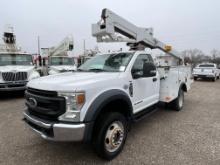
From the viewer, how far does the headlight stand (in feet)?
7.76

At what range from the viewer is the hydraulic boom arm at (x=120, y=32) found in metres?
3.76

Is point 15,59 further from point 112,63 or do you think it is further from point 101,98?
point 101,98

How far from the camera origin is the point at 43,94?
2.63 meters

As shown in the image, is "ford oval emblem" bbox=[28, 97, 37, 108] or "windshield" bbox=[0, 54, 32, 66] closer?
"ford oval emblem" bbox=[28, 97, 37, 108]

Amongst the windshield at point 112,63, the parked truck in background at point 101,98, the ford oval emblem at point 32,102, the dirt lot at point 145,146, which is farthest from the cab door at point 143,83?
the ford oval emblem at point 32,102

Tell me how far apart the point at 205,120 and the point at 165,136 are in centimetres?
177

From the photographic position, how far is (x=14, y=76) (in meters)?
7.42

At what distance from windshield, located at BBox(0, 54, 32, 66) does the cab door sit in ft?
22.5

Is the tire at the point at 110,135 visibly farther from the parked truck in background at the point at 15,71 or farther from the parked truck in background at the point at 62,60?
the parked truck in background at the point at 62,60

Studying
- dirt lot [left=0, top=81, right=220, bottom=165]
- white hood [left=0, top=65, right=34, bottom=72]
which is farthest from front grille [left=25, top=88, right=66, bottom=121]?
white hood [left=0, top=65, right=34, bottom=72]

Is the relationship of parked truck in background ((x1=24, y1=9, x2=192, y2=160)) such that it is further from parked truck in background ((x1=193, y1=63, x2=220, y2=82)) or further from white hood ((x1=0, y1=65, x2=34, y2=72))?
parked truck in background ((x1=193, y1=63, x2=220, y2=82))

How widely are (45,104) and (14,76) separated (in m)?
5.79

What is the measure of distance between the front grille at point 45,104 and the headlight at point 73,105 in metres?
0.06

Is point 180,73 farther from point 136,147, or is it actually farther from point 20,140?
point 20,140
